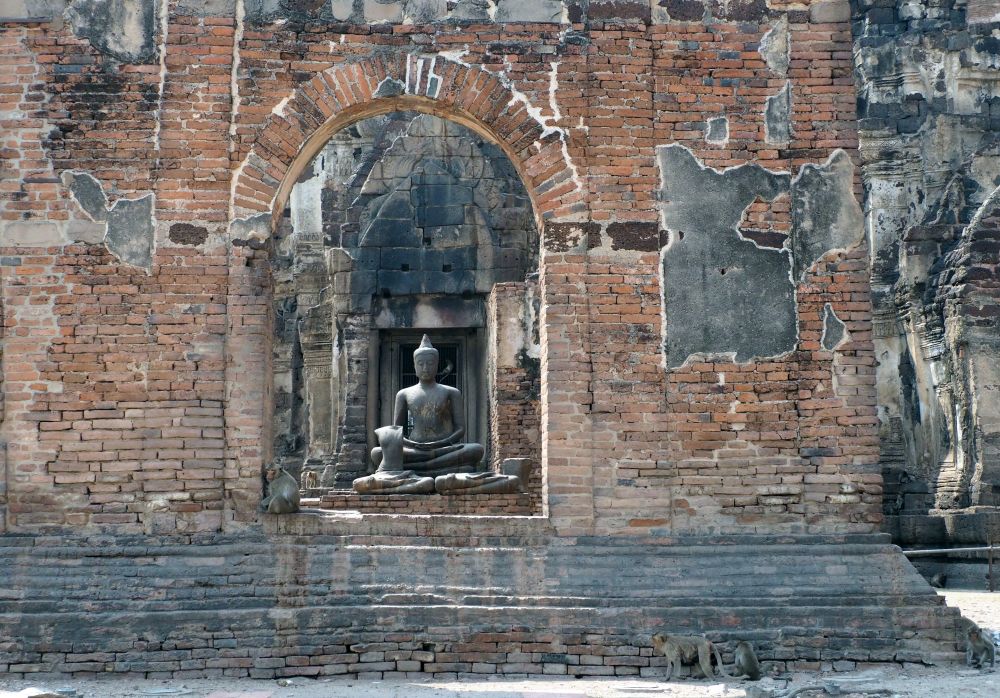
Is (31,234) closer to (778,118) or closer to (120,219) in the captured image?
(120,219)

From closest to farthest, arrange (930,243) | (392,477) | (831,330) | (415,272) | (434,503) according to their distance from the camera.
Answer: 1. (831,330)
2. (392,477)
3. (434,503)
4. (415,272)
5. (930,243)

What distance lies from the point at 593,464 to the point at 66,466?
3.57 metres

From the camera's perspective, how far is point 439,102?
9.31 meters

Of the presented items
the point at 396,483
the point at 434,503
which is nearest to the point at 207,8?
the point at 396,483

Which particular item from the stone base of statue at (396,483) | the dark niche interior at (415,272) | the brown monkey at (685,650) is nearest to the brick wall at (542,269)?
the brown monkey at (685,650)

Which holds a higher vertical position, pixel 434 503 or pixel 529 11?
pixel 529 11

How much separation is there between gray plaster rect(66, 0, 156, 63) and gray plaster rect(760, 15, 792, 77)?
4354 mm

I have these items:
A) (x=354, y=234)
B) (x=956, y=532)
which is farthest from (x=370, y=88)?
(x=956, y=532)

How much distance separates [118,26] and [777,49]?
4.70 metres

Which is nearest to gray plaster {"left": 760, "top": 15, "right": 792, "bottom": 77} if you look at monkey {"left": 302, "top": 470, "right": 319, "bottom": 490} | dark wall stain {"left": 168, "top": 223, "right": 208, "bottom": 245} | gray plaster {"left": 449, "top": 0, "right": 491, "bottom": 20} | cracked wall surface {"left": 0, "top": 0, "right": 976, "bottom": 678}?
cracked wall surface {"left": 0, "top": 0, "right": 976, "bottom": 678}

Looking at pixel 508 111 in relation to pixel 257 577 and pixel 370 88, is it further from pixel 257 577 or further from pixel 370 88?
pixel 257 577

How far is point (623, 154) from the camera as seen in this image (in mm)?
9227

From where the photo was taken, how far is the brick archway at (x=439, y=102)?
30.2ft

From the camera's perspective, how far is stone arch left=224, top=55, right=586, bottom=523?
905 cm
